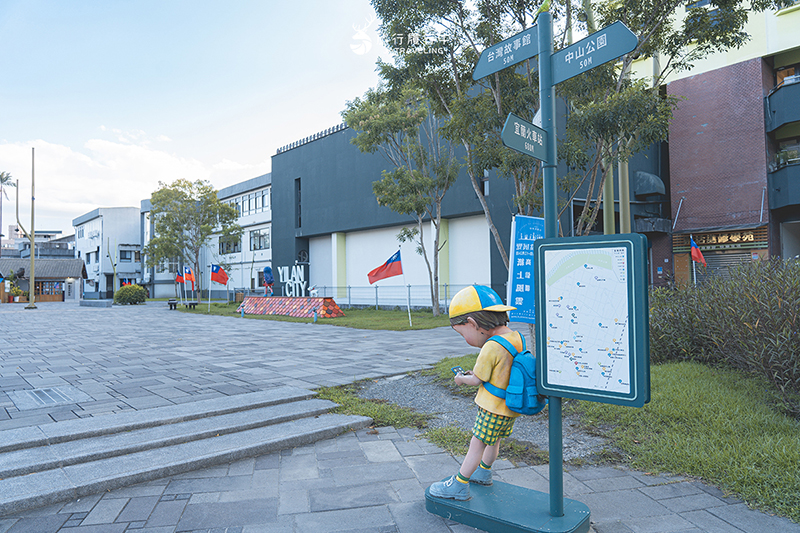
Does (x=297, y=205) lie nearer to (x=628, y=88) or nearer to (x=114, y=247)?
(x=628, y=88)

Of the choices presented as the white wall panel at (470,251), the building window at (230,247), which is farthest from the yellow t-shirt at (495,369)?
the building window at (230,247)

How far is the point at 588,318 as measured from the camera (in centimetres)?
260

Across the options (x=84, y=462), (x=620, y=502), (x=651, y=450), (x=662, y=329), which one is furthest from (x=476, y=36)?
(x=84, y=462)

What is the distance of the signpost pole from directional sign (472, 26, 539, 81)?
0.11 meters

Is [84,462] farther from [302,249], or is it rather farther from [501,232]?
[302,249]

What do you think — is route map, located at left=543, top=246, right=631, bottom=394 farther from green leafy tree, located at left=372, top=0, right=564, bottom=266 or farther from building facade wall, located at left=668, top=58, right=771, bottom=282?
building facade wall, located at left=668, top=58, right=771, bottom=282

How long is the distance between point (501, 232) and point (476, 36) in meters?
13.0

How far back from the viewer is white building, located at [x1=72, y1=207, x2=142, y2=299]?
192 feet

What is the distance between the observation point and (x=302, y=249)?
3284 centimetres

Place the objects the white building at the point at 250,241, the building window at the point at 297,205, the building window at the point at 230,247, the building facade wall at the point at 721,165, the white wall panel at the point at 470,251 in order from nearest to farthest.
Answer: the building facade wall at the point at 721,165
the white wall panel at the point at 470,251
the building window at the point at 297,205
the white building at the point at 250,241
the building window at the point at 230,247

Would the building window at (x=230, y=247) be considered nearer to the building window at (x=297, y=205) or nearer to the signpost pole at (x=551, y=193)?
the building window at (x=297, y=205)

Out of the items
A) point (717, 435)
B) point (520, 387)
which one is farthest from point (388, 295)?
point (520, 387)

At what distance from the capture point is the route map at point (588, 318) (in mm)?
2490

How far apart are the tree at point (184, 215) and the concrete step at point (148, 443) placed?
30.5 metres
